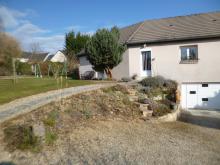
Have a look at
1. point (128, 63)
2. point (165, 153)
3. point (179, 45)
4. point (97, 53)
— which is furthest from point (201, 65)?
point (165, 153)

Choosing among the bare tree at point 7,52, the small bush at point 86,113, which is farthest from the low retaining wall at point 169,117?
the bare tree at point 7,52

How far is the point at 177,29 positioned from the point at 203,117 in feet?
27.7

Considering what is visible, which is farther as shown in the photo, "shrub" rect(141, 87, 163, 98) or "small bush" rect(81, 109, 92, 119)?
"shrub" rect(141, 87, 163, 98)

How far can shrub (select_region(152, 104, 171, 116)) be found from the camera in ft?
46.0

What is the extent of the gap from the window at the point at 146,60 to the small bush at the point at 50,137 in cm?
1348

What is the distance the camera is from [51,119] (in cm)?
1028

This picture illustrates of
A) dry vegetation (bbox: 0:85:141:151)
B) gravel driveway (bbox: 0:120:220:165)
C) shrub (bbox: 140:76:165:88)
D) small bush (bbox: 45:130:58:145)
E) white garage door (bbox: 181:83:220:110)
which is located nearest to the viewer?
gravel driveway (bbox: 0:120:220:165)

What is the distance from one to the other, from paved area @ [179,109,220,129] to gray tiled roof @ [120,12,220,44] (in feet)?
18.9

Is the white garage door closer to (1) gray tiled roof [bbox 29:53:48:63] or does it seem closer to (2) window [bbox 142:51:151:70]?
(2) window [bbox 142:51:151:70]

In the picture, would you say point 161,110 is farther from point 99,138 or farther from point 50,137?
point 50,137

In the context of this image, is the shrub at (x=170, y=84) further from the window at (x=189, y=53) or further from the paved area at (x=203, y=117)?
the window at (x=189, y=53)

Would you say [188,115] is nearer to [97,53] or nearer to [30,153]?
[97,53]

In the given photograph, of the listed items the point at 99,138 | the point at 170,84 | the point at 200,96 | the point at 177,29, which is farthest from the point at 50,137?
the point at 177,29

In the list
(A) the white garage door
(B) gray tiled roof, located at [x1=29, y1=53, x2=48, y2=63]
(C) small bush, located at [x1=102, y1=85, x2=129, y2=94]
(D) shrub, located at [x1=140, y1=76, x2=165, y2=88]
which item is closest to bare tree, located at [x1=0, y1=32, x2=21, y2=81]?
(B) gray tiled roof, located at [x1=29, y1=53, x2=48, y2=63]
